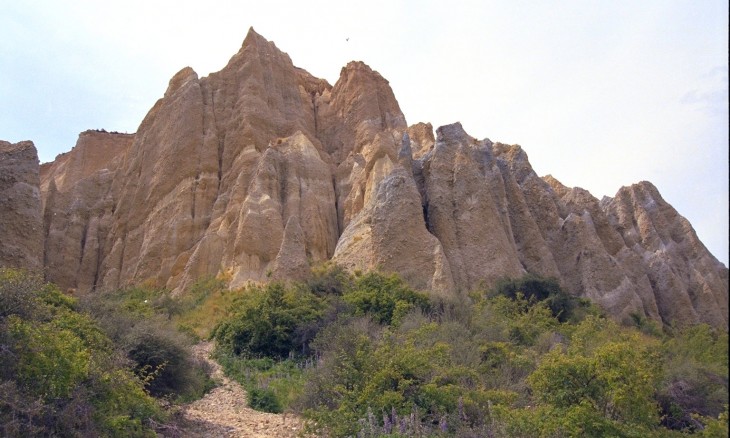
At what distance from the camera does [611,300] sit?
101ft

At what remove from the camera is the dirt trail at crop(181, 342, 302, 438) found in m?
12.6

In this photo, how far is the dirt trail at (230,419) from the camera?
12617mm

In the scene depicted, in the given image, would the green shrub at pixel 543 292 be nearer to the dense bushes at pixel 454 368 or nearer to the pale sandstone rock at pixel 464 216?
the dense bushes at pixel 454 368

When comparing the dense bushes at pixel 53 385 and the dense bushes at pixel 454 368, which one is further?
the dense bushes at pixel 454 368

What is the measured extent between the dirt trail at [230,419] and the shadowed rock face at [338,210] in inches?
428

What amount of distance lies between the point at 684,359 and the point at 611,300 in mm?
12028

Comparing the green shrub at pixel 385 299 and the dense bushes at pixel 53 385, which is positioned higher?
the green shrub at pixel 385 299

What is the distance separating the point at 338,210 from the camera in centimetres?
3828

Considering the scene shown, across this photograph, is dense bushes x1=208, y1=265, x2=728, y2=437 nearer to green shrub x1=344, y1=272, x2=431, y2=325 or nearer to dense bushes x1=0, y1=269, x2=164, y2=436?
green shrub x1=344, y1=272, x2=431, y2=325

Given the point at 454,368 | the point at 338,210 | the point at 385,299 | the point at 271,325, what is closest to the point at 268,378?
the point at 271,325

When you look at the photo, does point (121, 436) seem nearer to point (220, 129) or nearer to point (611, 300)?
point (611, 300)

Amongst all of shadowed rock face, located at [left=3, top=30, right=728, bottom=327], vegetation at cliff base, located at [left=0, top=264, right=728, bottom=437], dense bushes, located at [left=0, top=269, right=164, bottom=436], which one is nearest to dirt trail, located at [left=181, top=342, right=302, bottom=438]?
vegetation at cliff base, located at [left=0, top=264, right=728, bottom=437]

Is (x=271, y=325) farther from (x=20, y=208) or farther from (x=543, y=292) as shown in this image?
(x=20, y=208)

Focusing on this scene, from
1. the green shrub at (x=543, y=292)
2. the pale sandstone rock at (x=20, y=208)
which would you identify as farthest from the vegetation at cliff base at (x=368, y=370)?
the pale sandstone rock at (x=20, y=208)
